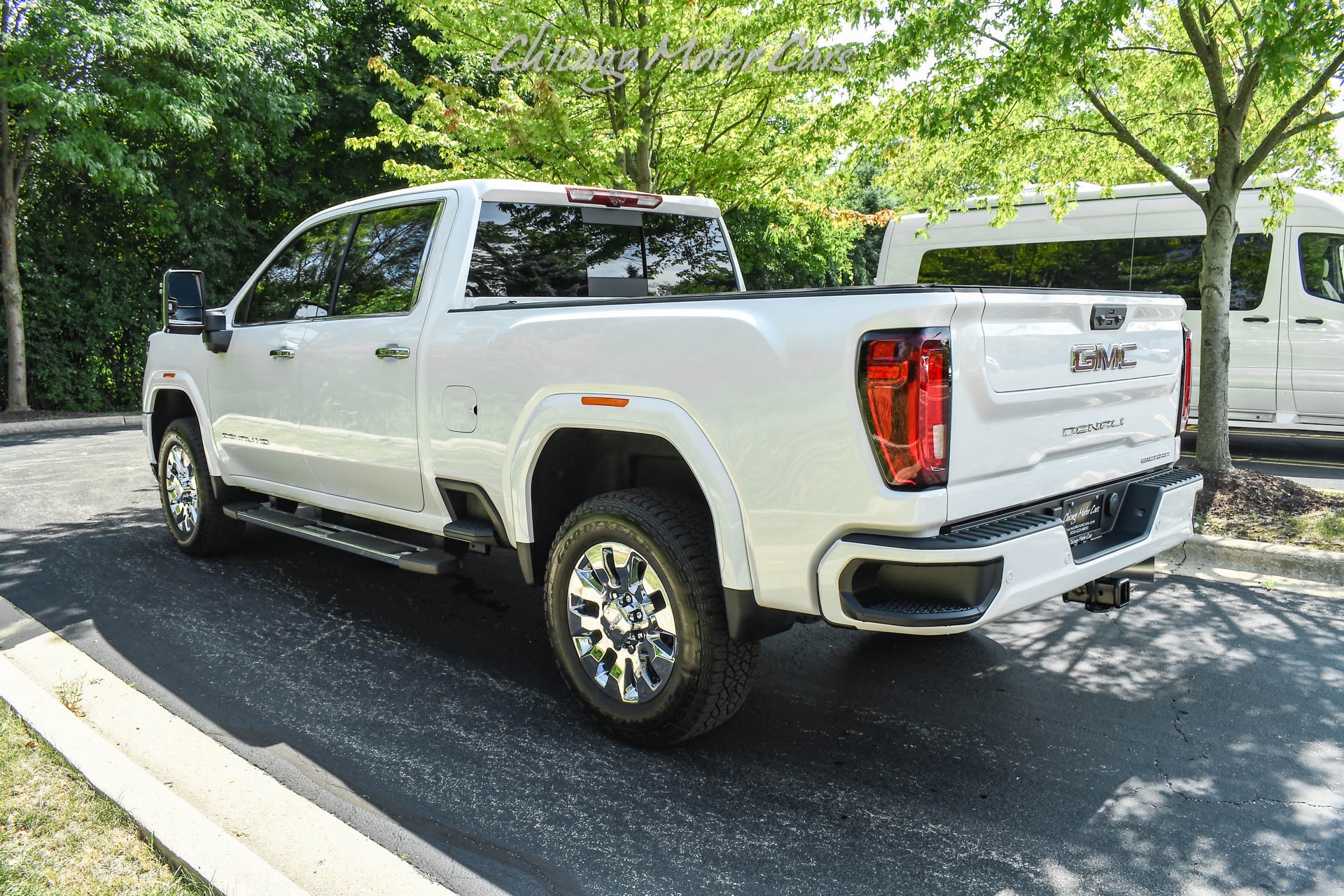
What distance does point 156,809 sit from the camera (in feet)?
9.67

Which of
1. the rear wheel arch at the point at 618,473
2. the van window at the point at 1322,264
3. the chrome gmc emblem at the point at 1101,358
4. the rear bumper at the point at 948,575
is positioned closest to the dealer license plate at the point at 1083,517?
the rear bumper at the point at 948,575

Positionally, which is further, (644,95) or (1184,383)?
(644,95)

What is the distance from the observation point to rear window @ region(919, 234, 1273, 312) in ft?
33.8

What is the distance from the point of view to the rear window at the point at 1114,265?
33.8ft

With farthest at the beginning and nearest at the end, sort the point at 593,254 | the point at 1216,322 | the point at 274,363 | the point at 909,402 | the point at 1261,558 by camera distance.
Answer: the point at 1216,322 → the point at 1261,558 → the point at 274,363 → the point at 593,254 → the point at 909,402

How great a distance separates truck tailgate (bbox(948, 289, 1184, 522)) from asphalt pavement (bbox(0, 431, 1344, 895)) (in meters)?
0.98

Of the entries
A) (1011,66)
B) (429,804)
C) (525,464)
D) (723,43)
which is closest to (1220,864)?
(429,804)

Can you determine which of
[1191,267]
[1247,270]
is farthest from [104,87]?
[1247,270]

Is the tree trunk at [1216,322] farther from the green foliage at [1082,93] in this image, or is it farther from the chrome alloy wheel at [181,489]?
the chrome alloy wheel at [181,489]

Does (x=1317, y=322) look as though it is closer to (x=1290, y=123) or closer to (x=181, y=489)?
(x=1290, y=123)

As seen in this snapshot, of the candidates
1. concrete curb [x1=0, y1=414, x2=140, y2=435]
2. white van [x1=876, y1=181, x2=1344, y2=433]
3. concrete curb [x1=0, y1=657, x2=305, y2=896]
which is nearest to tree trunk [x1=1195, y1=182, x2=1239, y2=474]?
white van [x1=876, y1=181, x2=1344, y2=433]

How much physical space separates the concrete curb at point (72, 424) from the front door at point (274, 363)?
10.8 m

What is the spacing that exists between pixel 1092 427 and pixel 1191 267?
8.39m

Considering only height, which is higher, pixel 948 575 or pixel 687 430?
pixel 687 430
